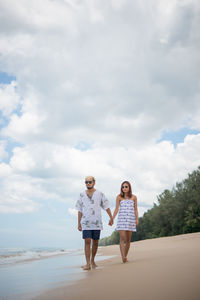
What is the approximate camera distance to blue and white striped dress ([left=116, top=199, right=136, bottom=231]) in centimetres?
681

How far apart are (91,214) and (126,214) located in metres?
0.88

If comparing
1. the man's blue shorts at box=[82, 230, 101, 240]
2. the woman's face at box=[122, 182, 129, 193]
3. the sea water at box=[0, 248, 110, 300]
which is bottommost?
the sea water at box=[0, 248, 110, 300]

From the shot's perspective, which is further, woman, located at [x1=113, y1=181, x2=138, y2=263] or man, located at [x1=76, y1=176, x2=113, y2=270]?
woman, located at [x1=113, y1=181, x2=138, y2=263]

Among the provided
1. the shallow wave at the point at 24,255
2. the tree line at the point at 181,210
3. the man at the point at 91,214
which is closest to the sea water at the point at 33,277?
the man at the point at 91,214

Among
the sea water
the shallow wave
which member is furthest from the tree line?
the sea water

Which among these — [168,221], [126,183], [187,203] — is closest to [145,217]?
[168,221]

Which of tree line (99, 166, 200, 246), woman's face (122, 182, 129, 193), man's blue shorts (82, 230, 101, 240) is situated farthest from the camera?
tree line (99, 166, 200, 246)

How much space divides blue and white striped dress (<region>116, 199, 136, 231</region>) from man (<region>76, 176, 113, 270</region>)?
0.30 meters

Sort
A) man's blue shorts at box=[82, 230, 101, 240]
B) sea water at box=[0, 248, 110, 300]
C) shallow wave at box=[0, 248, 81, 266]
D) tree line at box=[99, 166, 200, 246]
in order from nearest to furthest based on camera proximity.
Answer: sea water at box=[0, 248, 110, 300] → man's blue shorts at box=[82, 230, 101, 240] → shallow wave at box=[0, 248, 81, 266] → tree line at box=[99, 166, 200, 246]

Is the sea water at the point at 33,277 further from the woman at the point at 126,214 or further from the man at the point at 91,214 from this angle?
the woman at the point at 126,214

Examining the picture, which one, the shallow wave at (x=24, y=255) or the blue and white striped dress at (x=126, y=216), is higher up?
the blue and white striped dress at (x=126, y=216)

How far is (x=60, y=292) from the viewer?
3529mm

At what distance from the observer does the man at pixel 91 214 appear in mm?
6547

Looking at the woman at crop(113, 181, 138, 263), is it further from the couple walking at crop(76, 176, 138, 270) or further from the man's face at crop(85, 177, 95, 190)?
the man's face at crop(85, 177, 95, 190)
